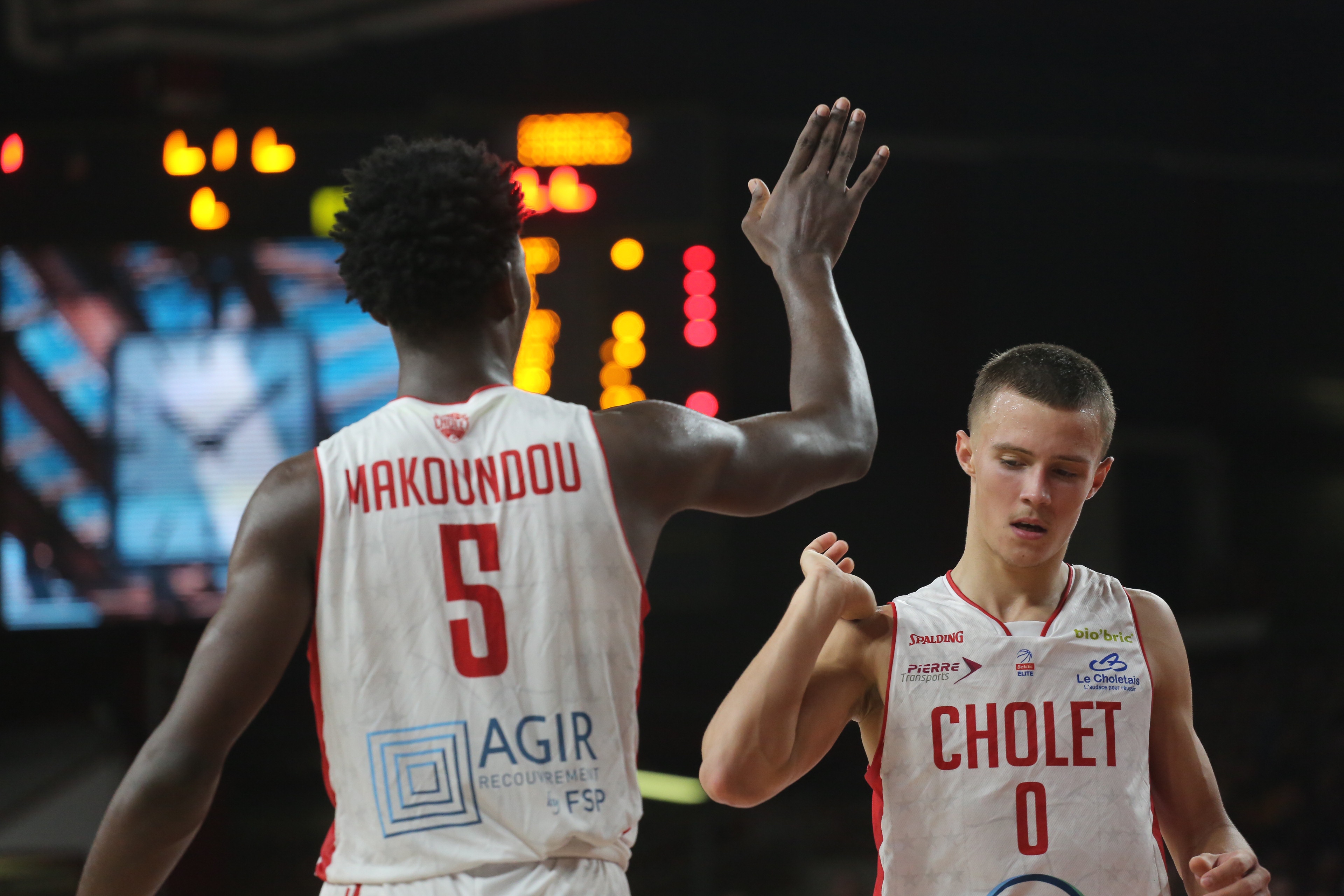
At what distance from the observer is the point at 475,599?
1.58 metres

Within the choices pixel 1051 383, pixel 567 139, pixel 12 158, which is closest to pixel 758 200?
pixel 1051 383

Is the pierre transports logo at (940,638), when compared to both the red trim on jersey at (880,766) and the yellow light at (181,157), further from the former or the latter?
the yellow light at (181,157)

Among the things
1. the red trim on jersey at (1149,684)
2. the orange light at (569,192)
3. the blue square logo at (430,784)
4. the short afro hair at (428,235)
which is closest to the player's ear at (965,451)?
the red trim on jersey at (1149,684)

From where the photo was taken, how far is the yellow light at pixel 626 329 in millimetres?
4738

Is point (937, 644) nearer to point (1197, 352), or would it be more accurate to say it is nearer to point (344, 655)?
point (344, 655)

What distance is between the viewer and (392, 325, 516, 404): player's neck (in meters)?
1.67

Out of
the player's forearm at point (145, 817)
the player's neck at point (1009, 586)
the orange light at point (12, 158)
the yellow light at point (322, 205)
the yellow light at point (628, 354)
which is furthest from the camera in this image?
the orange light at point (12, 158)

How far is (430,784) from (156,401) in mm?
3809

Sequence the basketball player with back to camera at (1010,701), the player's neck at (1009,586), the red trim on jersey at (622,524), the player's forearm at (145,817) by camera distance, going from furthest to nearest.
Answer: the player's neck at (1009,586), the basketball player with back to camera at (1010,701), the red trim on jersey at (622,524), the player's forearm at (145,817)

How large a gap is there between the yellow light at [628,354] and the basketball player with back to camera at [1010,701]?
246cm

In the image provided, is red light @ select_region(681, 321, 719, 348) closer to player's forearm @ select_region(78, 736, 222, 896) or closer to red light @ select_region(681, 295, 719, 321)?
red light @ select_region(681, 295, 719, 321)

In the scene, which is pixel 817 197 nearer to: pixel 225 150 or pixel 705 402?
pixel 705 402

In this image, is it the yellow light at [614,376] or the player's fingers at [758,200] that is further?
the yellow light at [614,376]

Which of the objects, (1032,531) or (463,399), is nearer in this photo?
(463,399)
